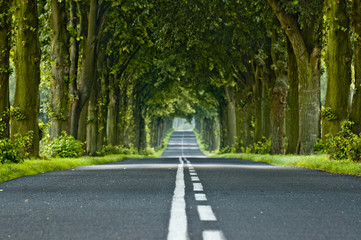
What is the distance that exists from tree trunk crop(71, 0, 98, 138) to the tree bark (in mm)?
8351

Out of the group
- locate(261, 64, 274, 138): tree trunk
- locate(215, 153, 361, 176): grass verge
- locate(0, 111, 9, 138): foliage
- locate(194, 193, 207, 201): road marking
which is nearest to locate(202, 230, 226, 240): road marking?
locate(194, 193, 207, 201): road marking

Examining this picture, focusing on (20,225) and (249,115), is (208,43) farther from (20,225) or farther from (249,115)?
(20,225)

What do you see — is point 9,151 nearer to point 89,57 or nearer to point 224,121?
point 89,57

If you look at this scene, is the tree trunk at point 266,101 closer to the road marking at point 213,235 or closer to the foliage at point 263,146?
the foliage at point 263,146

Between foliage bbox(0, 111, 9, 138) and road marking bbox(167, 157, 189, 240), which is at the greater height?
foliage bbox(0, 111, 9, 138)

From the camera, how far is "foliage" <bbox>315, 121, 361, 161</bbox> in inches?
698

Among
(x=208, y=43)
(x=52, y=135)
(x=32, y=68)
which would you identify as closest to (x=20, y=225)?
(x=32, y=68)

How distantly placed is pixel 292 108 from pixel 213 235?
22678 millimetres

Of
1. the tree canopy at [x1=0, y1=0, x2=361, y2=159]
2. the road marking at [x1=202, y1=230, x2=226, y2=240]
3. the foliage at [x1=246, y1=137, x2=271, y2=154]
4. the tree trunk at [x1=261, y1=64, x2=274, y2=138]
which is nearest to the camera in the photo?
the road marking at [x1=202, y1=230, x2=226, y2=240]

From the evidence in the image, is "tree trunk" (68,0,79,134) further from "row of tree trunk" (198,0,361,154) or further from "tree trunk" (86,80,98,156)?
"row of tree trunk" (198,0,361,154)

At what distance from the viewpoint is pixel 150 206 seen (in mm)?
8023

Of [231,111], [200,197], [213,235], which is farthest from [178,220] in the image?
[231,111]

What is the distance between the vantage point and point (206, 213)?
7.26m

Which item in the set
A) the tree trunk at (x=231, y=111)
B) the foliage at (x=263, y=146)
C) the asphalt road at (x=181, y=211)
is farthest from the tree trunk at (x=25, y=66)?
the tree trunk at (x=231, y=111)
